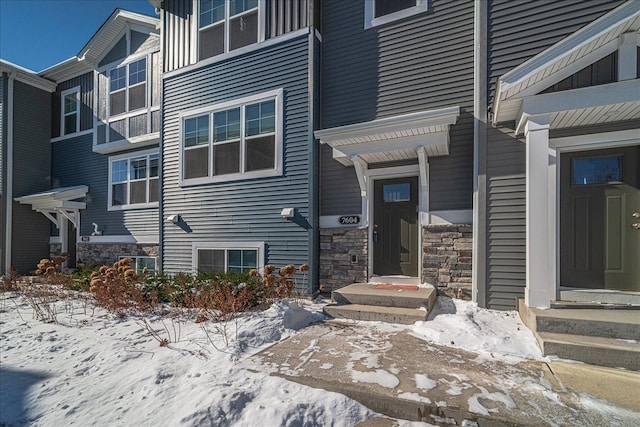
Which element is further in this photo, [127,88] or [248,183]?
[127,88]

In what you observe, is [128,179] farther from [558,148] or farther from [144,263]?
[558,148]

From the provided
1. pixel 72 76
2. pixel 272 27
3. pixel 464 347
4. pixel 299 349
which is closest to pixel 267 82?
pixel 272 27

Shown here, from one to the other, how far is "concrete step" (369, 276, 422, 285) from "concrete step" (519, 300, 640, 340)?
71.3 inches

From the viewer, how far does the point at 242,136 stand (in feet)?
21.6

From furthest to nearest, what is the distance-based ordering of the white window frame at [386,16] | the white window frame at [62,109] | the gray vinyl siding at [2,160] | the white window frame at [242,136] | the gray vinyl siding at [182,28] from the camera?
the white window frame at [62,109], the gray vinyl siding at [2,160], the gray vinyl siding at [182,28], the white window frame at [242,136], the white window frame at [386,16]

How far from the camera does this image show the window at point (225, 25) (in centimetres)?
657

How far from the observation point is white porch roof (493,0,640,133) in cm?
332

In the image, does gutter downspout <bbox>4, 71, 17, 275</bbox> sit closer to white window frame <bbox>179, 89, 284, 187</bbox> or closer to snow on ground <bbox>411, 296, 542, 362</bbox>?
white window frame <bbox>179, 89, 284, 187</bbox>

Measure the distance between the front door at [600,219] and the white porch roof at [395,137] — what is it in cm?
162

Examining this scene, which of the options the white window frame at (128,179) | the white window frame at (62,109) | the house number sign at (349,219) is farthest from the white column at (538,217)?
the white window frame at (62,109)

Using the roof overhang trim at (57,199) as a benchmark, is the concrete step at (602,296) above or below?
below

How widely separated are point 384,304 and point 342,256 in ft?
4.82

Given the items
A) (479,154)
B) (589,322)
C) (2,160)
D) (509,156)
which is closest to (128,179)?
(2,160)

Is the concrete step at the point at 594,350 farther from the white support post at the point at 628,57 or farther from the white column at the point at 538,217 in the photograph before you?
the white support post at the point at 628,57
